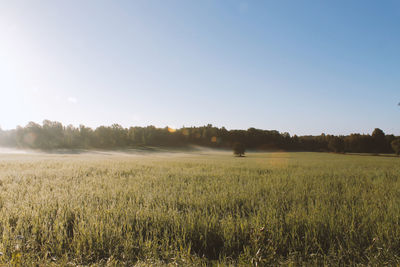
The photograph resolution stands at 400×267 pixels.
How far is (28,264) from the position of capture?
1797mm

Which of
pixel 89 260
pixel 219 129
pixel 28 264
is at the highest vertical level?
pixel 219 129

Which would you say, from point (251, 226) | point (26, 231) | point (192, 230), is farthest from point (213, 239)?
point (26, 231)

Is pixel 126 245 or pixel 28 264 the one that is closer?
pixel 28 264

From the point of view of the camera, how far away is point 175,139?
9562 centimetres

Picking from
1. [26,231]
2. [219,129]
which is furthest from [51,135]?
[26,231]

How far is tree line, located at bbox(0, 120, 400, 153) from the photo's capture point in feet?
232

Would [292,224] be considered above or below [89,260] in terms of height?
above

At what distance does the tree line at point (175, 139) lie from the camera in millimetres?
70562

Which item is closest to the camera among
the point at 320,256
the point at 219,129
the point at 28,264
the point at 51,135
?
the point at 28,264

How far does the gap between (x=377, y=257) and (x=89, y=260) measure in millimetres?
3139

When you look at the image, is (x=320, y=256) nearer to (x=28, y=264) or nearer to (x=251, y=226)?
(x=251, y=226)

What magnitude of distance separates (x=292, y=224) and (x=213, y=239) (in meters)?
1.20

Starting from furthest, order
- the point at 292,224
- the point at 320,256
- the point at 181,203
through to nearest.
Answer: the point at 181,203 → the point at 292,224 → the point at 320,256

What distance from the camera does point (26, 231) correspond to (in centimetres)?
255
